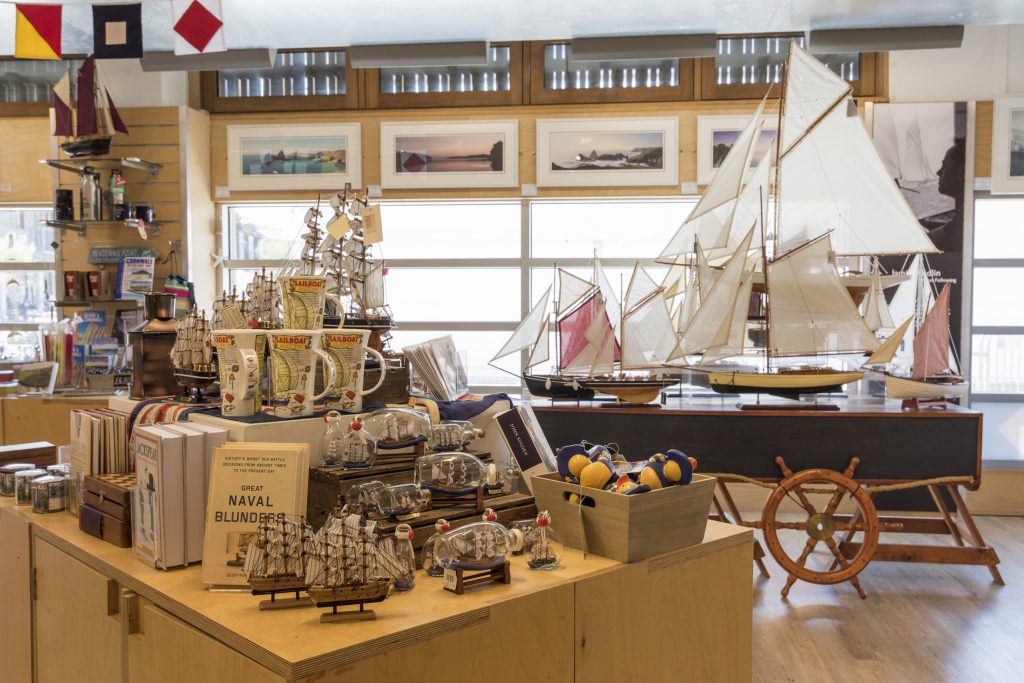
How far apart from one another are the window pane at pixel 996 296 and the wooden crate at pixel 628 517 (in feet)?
14.5

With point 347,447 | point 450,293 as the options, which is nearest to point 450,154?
point 450,293

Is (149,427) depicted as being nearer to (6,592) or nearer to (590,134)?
(6,592)

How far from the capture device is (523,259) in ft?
18.2

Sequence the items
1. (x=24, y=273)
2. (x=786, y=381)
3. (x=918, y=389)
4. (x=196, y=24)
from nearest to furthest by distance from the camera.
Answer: (x=196, y=24) < (x=786, y=381) < (x=918, y=389) < (x=24, y=273)

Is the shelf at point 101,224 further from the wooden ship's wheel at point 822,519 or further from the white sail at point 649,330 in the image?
the wooden ship's wheel at point 822,519

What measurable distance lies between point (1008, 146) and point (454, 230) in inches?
135

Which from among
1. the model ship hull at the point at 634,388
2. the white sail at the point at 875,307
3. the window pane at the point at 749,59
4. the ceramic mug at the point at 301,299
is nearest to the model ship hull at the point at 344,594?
the ceramic mug at the point at 301,299

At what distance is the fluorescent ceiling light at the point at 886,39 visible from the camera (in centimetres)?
486

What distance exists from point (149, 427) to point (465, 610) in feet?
2.48

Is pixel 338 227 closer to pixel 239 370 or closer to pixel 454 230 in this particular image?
pixel 239 370

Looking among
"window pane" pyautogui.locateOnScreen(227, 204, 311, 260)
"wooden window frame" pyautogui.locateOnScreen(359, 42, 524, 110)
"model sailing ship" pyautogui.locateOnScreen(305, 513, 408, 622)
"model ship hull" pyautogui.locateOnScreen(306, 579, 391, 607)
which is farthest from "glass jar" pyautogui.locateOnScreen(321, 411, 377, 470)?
"window pane" pyautogui.locateOnScreen(227, 204, 311, 260)

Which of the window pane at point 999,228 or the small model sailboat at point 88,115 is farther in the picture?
the window pane at point 999,228

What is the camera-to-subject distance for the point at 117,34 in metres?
3.51

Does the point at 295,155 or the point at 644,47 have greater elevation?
the point at 644,47
